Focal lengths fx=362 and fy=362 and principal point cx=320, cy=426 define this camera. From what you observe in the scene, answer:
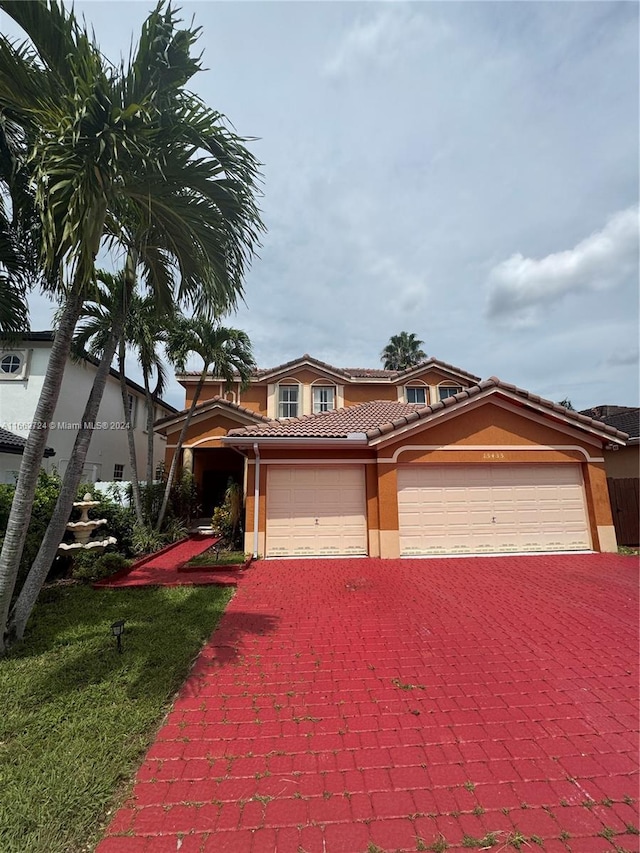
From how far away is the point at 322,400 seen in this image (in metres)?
20.7

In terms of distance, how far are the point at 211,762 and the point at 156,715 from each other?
930 millimetres

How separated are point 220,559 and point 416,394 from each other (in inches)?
596

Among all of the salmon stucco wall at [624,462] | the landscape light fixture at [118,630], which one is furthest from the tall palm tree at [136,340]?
the salmon stucco wall at [624,462]

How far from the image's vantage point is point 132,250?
18.9ft

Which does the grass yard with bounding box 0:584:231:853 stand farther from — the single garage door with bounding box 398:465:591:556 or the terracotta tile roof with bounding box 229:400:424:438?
the single garage door with bounding box 398:465:591:556

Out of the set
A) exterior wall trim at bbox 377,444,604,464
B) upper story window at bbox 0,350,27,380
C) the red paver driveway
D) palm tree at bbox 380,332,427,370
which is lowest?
the red paver driveway

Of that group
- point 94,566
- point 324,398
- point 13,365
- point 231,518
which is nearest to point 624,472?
point 324,398

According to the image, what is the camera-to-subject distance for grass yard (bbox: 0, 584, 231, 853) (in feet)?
8.77

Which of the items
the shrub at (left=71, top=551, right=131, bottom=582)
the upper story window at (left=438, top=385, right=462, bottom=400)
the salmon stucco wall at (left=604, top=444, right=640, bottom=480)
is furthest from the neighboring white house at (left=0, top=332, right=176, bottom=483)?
the salmon stucco wall at (left=604, top=444, right=640, bottom=480)

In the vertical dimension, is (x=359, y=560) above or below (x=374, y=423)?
below

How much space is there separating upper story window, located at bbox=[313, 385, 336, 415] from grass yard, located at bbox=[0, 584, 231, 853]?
14373 mm

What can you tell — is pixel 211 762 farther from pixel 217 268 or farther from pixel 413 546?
pixel 413 546

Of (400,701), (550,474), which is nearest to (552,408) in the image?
(550,474)

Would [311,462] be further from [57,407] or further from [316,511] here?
[57,407]
